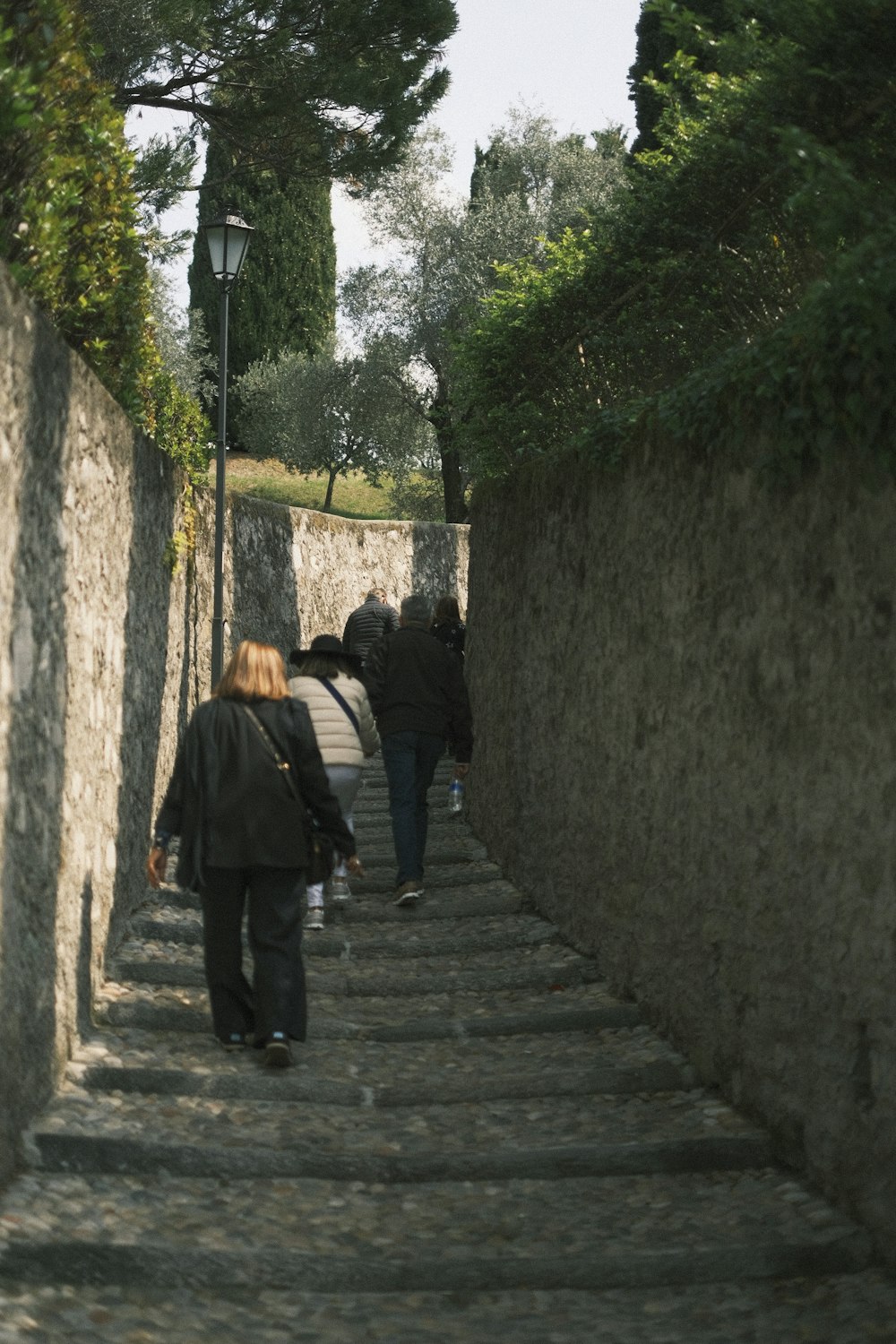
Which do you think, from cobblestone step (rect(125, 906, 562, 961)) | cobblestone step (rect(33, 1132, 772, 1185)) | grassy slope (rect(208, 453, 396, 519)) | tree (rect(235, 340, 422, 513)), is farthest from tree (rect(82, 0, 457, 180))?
grassy slope (rect(208, 453, 396, 519))

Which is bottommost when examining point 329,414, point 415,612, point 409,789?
point 409,789

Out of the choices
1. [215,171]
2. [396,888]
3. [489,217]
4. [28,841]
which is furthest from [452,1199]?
[215,171]

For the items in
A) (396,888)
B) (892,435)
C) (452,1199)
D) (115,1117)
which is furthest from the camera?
(396,888)

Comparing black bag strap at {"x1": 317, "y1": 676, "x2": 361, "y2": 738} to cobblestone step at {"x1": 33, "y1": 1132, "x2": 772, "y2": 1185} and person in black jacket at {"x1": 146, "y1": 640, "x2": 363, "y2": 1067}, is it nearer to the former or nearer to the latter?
person in black jacket at {"x1": 146, "y1": 640, "x2": 363, "y2": 1067}

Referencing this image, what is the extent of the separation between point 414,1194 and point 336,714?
11.7 ft

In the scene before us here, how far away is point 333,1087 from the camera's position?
5586 mm

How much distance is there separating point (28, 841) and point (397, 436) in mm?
26214

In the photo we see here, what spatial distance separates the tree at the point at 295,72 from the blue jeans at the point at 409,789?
7940mm

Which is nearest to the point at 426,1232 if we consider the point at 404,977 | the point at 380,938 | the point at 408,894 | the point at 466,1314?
the point at 466,1314

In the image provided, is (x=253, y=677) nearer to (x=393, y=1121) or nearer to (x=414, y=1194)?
(x=393, y=1121)

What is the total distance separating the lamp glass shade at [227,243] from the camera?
11.9 metres

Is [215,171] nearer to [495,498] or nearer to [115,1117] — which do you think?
[495,498]

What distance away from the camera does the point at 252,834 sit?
230 inches

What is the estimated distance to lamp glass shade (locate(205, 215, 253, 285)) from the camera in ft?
39.1
